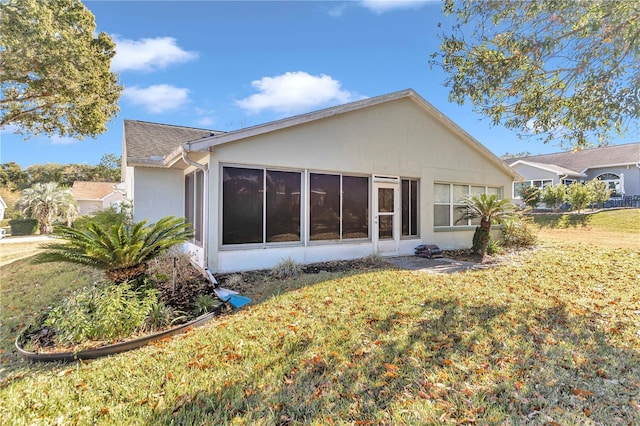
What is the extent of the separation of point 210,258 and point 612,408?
22.5 ft

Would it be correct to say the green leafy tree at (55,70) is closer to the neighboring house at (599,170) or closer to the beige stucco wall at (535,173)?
the neighboring house at (599,170)

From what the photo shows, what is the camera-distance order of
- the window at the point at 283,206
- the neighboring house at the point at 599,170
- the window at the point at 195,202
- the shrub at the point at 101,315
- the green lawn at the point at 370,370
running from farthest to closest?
the neighboring house at the point at 599,170 → the window at the point at 195,202 → the window at the point at 283,206 → the shrub at the point at 101,315 → the green lawn at the point at 370,370

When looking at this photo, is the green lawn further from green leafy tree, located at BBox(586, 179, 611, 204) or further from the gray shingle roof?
green leafy tree, located at BBox(586, 179, 611, 204)

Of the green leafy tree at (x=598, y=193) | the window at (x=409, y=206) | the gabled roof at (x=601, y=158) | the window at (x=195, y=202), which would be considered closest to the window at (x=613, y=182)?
the gabled roof at (x=601, y=158)

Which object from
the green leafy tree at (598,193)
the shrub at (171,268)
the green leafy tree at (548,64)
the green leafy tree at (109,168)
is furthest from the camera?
the green leafy tree at (109,168)

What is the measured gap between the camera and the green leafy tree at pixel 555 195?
21031 millimetres

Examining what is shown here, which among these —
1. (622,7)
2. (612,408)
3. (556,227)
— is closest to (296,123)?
(622,7)

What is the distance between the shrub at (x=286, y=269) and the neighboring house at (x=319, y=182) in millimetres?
270

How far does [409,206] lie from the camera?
415 inches

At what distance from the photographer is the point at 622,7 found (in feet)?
16.9

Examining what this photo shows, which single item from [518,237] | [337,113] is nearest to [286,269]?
[337,113]

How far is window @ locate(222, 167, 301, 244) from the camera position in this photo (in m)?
7.38

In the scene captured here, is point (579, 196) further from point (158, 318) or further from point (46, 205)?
point (46, 205)

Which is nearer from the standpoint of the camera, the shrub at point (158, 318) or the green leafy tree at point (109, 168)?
the shrub at point (158, 318)
